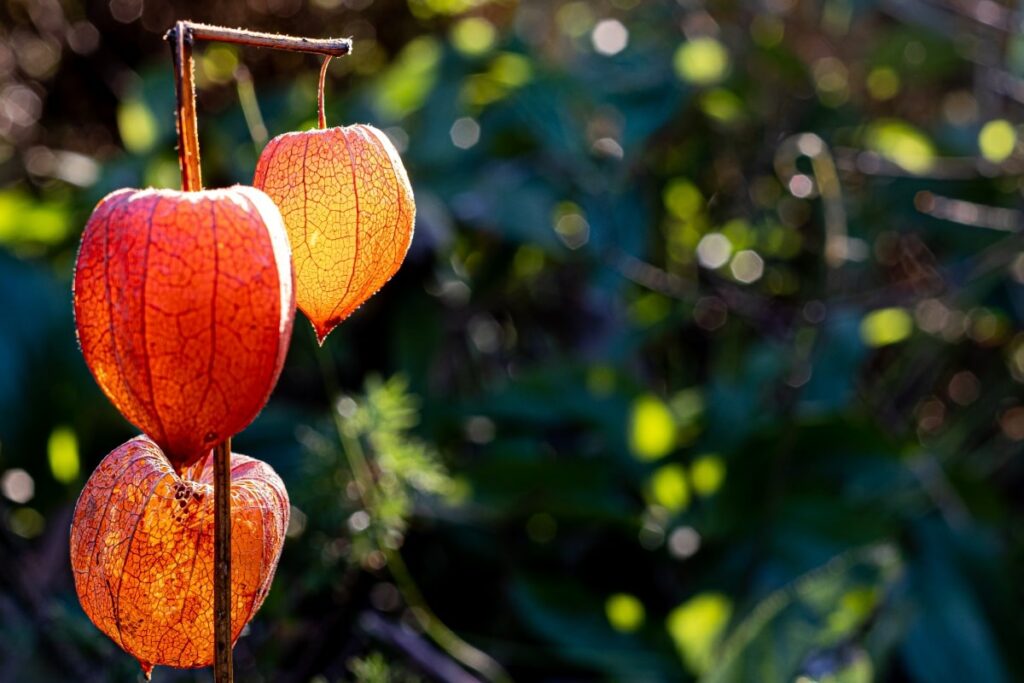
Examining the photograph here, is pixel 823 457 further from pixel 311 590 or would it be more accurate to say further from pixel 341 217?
pixel 341 217

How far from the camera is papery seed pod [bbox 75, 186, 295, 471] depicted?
0.63 ft

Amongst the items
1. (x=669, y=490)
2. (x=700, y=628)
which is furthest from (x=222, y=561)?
(x=669, y=490)

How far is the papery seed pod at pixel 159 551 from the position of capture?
0.76 feet

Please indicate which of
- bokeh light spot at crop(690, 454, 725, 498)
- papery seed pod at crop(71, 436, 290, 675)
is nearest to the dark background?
bokeh light spot at crop(690, 454, 725, 498)

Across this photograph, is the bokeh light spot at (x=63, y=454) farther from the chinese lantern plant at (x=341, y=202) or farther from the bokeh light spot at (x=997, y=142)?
the bokeh light spot at (x=997, y=142)

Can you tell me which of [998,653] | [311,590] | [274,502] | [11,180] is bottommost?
[998,653]

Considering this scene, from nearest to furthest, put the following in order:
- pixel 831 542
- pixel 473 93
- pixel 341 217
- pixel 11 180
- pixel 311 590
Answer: pixel 341 217
pixel 311 590
pixel 831 542
pixel 473 93
pixel 11 180

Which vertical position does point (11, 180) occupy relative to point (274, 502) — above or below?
below

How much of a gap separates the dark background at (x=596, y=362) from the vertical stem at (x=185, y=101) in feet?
0.83

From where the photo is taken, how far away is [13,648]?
0.56 metres

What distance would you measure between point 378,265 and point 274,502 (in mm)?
58

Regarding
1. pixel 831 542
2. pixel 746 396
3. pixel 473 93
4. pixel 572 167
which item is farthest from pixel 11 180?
pixel 831 542

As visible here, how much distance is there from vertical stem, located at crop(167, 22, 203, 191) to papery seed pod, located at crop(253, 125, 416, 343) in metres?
0.03

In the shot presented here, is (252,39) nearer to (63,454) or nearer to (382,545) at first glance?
(382,545)
